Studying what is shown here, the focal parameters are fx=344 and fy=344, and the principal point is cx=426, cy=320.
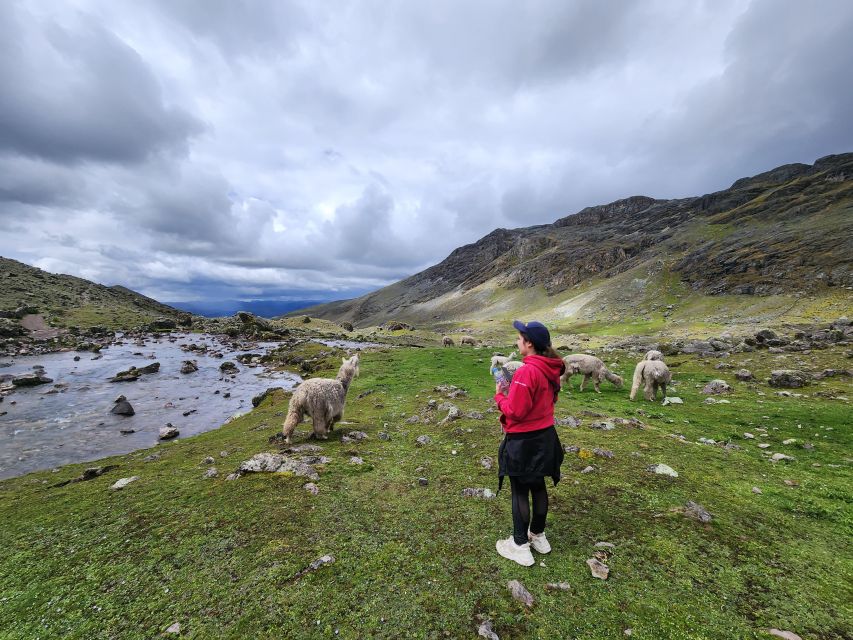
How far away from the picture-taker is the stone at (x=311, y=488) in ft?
28.8

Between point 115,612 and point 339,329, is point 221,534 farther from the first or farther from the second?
point 339,329

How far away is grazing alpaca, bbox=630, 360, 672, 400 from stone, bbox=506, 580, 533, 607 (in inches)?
626

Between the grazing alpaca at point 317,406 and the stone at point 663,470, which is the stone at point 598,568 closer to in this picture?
the stone at point 663,470

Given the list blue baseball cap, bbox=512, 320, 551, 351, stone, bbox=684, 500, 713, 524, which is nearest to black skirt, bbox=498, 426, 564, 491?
blue baseball cap, bbox=512, 320, 551, 351

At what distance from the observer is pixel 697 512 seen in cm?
725

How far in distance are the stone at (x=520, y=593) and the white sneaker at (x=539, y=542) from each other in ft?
3.07

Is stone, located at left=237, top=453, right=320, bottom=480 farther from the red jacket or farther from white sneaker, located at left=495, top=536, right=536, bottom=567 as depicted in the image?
the red jacket

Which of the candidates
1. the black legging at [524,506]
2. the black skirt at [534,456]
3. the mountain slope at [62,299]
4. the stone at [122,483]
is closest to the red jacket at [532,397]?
the black skirt at [534,456]

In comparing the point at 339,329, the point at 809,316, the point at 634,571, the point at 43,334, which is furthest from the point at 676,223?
the point at 43,334

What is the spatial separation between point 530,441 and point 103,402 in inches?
1328

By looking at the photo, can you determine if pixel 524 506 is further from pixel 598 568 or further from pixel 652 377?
pixel 652 377

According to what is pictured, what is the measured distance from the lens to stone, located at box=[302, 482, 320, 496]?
8.78 meters

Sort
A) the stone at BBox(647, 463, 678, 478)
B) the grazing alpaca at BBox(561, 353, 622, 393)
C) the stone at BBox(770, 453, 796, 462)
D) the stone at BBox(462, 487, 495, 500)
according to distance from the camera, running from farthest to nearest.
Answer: the grazing alpaca at BBox(561, 353, 622, 393)
the stone at BBox(770, 453, 796, 462)
the stone at BBox(647, 463, 678, 478)
the stone at BBox(462, 487, 495, 500)

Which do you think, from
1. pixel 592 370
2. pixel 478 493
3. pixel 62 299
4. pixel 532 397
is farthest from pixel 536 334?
pixel 62 299
